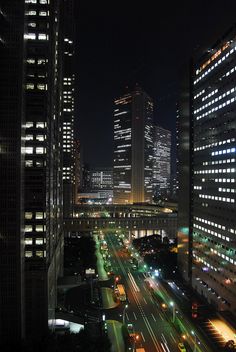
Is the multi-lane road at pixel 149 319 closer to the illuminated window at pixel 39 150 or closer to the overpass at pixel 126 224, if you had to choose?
the illuminated window at pixel 39 150

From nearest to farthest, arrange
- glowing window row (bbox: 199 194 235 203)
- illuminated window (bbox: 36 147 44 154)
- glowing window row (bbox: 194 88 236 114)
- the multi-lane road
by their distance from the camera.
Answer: the multi-lane road
illuminated window (bbox: 36 147 44 154)
glowing window row (bbox: 199 194 235 203)
glowing window row (bbox: 194 88 236 114)

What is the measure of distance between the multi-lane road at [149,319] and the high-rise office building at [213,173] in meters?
9.20

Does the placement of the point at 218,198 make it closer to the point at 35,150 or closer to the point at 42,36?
the point at 35,150

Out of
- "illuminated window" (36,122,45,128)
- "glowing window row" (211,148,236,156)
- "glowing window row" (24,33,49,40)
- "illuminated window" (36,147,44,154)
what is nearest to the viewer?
"illuminated window" (36,147,44,154)

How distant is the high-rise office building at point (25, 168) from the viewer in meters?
50.0

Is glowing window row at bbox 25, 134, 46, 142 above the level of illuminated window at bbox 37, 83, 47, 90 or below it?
below

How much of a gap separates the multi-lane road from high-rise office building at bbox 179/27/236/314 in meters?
9.20

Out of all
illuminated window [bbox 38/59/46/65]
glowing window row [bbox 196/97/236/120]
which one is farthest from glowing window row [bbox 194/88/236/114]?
illuminated window [bbox 38/59/46/65]

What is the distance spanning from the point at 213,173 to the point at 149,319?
1152 inches

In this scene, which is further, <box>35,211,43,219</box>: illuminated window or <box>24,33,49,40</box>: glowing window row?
<box>24,33,49,40</box>: glowing window row

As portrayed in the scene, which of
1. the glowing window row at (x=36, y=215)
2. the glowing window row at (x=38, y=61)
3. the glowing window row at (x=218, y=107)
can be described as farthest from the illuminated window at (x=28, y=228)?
the glowing window row at (x=218, y=107)

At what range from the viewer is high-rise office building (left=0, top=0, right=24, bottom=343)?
49781mm

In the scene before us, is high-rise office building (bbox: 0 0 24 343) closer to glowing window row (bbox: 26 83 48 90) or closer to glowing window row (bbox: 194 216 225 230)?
glowing window row (bbox: 26 83 48 90)

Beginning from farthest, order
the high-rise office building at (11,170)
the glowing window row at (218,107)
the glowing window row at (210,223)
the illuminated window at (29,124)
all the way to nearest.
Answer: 1. the glowing window row at (210,223)
2. the glowing window row at (218,107)
3. the illuminated window at (29,124)
4. the high-rise office building at (11,170)
